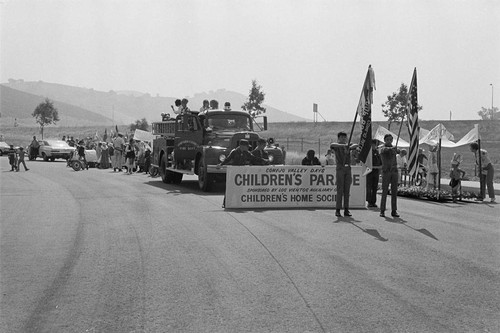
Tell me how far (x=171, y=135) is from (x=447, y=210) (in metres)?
11.1

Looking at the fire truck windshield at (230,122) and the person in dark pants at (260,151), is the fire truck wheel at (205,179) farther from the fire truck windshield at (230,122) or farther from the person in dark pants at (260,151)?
the fire truck windshield at (230,122)

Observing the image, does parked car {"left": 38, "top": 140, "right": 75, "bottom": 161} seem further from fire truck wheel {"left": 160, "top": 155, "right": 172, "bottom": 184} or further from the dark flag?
the dark flag

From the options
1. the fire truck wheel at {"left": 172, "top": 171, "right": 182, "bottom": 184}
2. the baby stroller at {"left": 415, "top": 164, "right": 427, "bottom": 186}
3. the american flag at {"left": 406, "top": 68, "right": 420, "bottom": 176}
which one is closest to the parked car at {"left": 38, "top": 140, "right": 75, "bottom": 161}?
the fire truck wheel at {"left": 172, "top": 171, "right": 182, "bottom": 184}

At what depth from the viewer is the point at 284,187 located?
50.9 feet

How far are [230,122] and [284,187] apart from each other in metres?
6.61

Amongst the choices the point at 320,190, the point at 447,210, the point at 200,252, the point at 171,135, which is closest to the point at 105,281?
the point at 200,252

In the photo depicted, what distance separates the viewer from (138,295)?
6.76 meters

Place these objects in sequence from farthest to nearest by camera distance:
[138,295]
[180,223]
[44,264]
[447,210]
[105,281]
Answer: [447,210] < [180,223] < [44,264] < [105,281] < [138,295]

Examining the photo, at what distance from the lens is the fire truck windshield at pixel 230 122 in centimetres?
2145

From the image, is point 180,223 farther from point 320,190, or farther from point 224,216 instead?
point 320,190

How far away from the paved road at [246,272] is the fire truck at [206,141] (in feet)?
17.1

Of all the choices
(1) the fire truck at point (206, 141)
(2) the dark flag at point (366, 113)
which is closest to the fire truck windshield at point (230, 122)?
(1) the fire truck at point (206, 141)

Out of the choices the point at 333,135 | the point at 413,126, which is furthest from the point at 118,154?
the point at 333,135

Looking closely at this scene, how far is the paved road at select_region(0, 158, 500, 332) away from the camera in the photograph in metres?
5.94
